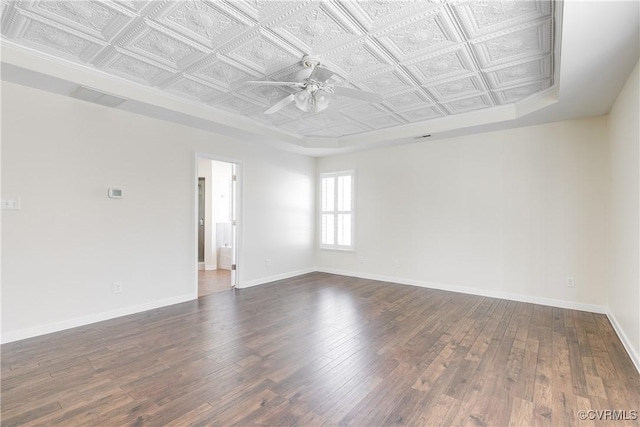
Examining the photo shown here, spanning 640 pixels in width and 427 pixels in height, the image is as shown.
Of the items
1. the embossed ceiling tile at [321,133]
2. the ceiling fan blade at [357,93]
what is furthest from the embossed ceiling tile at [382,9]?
the embossed ceiling tile at [321,133]

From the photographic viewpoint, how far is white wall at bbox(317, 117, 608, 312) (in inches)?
154

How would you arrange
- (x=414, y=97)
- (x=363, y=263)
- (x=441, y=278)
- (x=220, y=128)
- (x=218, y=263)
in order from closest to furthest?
1. (x=414, y=97)
2. (x=220, y=128)
3. (x=441, y=278)
4. (x=363, y=263)
5. (x=218, y=263)

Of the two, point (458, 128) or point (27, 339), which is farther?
point (458, 128)

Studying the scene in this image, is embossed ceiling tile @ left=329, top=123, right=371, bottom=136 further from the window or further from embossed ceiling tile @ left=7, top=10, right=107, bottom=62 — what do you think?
embossed ceiling tile @ left=7, top=10, right=107, bottom=62

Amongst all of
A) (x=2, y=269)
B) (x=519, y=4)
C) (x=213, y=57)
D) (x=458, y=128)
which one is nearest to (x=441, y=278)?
(x=458, y=128)

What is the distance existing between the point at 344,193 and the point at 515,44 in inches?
156

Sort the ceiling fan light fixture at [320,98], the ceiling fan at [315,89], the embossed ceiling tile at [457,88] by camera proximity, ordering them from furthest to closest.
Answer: the embossed ceiling tile at [457,88]
the ceiling fan light fixture at [320,98]
the ceiling fan at [315,89]

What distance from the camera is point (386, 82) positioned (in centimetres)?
333

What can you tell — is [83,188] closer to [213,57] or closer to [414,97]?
[213,57]

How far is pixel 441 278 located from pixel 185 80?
4.65 metres

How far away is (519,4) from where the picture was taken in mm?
2135

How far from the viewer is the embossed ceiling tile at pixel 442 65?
2.80 m

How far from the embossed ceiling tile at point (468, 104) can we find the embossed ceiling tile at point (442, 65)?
761mm

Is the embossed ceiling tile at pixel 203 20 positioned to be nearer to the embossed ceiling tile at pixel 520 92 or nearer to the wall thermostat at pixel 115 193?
the wall thermostat at pixel 115 193
